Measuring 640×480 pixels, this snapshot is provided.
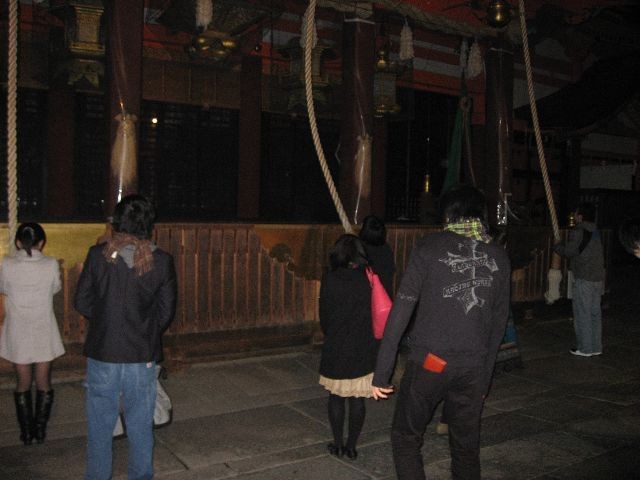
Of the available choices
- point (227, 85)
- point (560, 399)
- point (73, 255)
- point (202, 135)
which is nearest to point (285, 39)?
point (227, 85)

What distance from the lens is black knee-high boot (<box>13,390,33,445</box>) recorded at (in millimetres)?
4543

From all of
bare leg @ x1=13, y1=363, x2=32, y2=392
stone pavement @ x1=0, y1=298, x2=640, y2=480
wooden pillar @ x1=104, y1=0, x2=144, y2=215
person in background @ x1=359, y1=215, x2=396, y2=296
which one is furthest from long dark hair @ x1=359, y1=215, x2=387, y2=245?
bare leg @ x1=13, y1=363, x2=32, y2=392

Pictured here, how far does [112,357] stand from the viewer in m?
3.35

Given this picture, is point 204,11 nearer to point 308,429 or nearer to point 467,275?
point 308,429

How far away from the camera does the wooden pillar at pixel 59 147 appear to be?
10133mm

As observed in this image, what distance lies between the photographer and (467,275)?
3193 millimetres

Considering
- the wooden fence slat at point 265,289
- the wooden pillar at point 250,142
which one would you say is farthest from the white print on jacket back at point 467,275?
the wooden pillar at point 250,142

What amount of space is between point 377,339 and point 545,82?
43.5 feet

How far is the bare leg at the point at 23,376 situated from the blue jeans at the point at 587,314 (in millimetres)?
6354

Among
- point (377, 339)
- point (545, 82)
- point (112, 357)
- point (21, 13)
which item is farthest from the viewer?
point (545, 82)

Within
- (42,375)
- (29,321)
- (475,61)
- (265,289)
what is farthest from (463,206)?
(475,61)

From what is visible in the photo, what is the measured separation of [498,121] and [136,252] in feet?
26.3

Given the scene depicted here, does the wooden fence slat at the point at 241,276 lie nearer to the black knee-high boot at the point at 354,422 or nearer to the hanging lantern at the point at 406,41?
the black knee-high boot at the point at 354,422

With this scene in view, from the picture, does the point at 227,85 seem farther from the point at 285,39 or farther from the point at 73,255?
the point at 73,255
